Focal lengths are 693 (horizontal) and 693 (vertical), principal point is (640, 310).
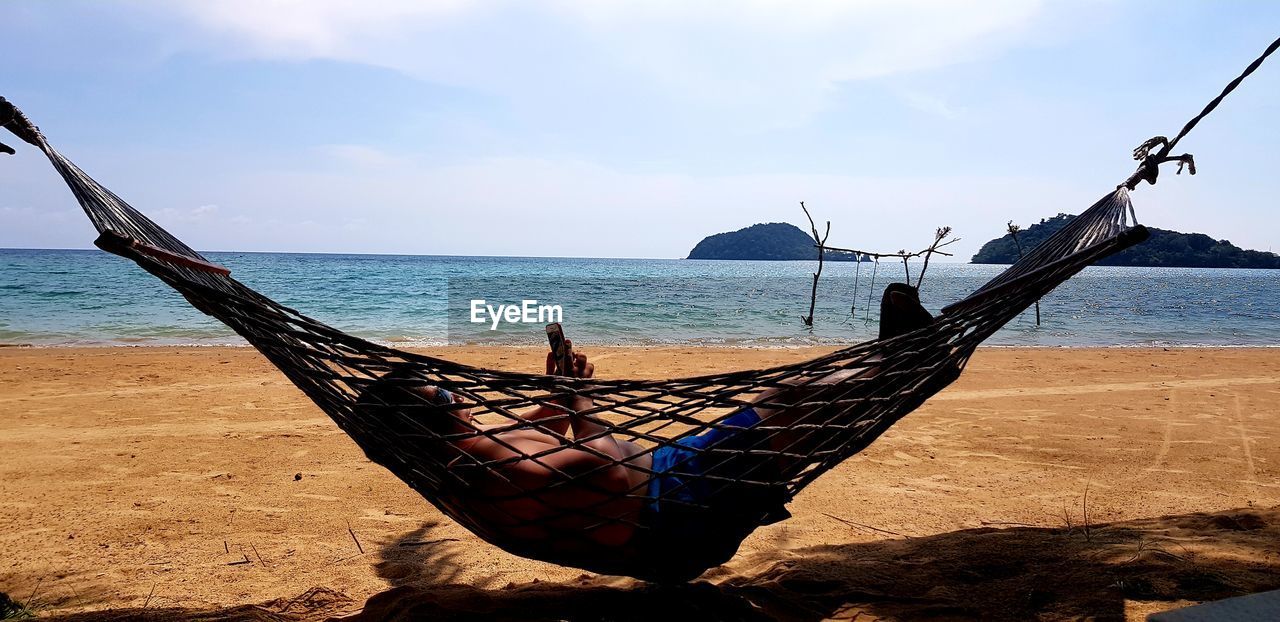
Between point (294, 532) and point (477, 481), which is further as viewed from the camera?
point (294, 532)

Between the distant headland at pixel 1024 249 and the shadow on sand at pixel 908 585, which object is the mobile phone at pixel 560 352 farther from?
the distant headland at pixel 1024 249

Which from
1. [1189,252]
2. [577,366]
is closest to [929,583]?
→ [577,366]

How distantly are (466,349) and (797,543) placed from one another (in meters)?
6.18

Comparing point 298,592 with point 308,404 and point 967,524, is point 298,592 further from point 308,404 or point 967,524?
point 308,404

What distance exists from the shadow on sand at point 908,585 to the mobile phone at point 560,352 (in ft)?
1.88

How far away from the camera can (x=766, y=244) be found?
8431cm

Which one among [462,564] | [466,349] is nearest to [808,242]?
[466,349]

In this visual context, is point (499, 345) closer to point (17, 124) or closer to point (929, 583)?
point (17, 124)

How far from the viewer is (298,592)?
1873mm

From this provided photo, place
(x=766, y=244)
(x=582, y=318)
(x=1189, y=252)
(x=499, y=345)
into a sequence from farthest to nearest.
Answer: (x=766, y=244) → (x=1189, y=252) → (x=582, y=318) → (x=499, y=345)

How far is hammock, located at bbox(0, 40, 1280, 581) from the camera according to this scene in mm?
1462

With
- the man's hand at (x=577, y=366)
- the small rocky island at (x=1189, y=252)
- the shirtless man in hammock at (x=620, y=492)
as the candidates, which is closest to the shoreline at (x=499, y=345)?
the man's hand at (x=577, y=366)

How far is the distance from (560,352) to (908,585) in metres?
1.09

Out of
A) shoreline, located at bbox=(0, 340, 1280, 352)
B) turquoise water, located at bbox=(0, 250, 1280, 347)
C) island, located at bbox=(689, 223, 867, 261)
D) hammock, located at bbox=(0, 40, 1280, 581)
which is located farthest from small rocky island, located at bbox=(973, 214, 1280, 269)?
hammock, located at bbox=(0, 40, 1280, 581)
